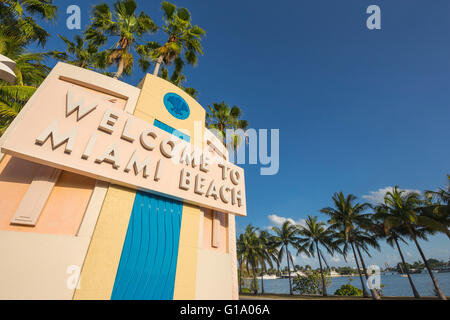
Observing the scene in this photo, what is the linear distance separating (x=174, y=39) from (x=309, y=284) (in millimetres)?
39893

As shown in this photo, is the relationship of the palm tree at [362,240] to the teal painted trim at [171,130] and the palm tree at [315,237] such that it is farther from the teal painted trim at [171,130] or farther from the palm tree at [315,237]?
the teal painted trim at [171,130]

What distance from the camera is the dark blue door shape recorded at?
18.5 ft

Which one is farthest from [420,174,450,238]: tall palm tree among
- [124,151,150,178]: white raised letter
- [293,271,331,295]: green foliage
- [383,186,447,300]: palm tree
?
[124,151,150,178]: white raised letter

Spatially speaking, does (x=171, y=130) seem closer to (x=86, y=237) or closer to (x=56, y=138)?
(x=56, y=138)

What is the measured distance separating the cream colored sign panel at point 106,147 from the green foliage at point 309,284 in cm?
3445

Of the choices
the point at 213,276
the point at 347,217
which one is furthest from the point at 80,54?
the point at 347,217

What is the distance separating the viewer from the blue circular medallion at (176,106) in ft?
29.6

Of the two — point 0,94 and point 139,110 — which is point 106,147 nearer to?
point 139,110

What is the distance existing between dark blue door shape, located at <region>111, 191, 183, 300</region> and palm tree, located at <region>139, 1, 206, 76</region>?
9.38 m

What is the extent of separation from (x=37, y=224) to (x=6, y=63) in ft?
15.5

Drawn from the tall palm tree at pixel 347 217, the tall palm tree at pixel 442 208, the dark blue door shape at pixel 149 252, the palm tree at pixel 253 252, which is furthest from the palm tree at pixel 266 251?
the dark blue door shape at pixel 149 252

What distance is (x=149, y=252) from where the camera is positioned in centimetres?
627

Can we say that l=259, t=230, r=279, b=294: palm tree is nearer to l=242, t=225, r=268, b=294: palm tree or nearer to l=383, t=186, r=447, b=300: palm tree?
l=242, t=225, r=268, b=294: palm tree

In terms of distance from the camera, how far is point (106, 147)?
19.8 ft
